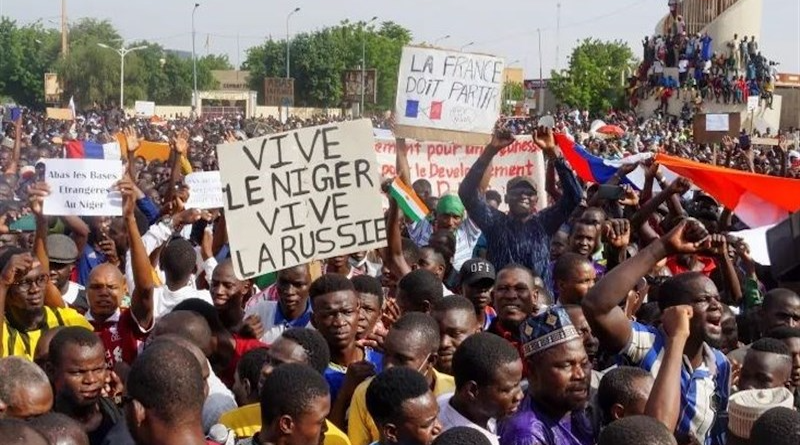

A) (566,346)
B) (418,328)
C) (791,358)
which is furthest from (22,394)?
(791,358)

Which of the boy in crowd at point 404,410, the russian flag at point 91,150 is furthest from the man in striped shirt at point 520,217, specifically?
the russian flag at point 91,150

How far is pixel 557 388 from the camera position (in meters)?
4.27

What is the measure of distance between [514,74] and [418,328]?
131251 millimetres

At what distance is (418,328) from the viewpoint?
4.88 metres

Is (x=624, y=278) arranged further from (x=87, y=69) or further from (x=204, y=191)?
(x=87, y=69)

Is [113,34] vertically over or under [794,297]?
over

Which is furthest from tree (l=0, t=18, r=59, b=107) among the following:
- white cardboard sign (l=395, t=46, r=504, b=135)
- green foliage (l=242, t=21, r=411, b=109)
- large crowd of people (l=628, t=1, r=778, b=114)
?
white cardboard sign (l=395, t=46, r=504, b=135)

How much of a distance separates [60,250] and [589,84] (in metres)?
56.7

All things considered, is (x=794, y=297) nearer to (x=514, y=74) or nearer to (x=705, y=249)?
(x=705, y=249)

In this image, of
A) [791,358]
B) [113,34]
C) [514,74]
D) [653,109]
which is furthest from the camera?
[514,74]

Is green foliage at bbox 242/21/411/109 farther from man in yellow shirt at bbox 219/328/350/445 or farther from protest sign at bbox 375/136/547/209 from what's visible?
man in yellow shirt at bbox 219/328/350/445

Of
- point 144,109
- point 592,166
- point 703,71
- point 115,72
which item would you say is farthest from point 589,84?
point 592,166

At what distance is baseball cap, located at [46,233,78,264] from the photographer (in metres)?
Answer: 6.81

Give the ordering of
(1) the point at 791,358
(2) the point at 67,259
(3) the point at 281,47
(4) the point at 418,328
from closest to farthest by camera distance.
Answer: (4) the point at 418,328 < (1) the point at 791,358 < (2) the point at 67,259 < (3) the point at 281,47
